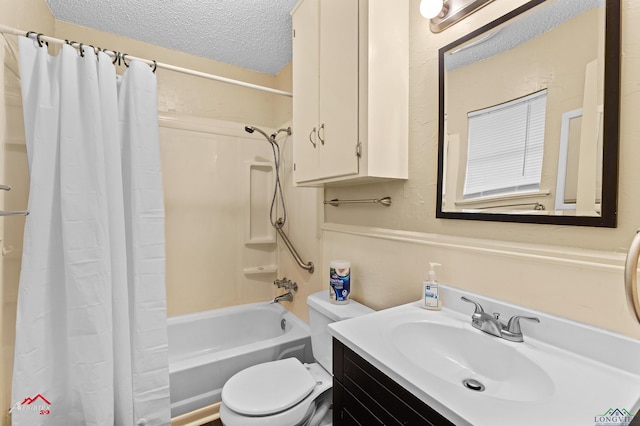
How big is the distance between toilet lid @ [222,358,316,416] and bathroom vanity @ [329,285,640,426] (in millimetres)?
349

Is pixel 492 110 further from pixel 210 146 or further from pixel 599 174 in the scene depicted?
pixel 210 146

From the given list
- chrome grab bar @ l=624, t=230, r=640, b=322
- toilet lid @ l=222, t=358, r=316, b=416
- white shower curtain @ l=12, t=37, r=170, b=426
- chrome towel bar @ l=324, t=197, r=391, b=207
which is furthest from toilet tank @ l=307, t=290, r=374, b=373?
chrome grab bar @ l=624, t=230, r=640, b=322

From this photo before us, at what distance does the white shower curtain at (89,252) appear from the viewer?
110 cm

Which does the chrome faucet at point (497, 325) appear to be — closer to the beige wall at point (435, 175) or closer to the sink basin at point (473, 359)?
the sink basin at point (473, 359)

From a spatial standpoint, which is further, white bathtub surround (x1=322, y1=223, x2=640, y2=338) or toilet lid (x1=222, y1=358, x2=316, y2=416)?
toilet lid (x1=222, y1=358, x2=316, y2=416)

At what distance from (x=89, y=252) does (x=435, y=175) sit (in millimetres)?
1467

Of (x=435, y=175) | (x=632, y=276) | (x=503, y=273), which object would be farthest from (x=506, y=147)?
(x=632, y=276)

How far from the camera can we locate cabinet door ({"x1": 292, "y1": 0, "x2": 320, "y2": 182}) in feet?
4.42

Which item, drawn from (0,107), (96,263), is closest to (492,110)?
(96,263)

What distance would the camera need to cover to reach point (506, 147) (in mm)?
910

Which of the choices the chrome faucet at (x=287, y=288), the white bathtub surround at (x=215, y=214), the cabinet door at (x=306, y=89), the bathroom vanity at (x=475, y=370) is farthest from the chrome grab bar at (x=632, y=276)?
the white bathtub surround at (x=215, y=214)

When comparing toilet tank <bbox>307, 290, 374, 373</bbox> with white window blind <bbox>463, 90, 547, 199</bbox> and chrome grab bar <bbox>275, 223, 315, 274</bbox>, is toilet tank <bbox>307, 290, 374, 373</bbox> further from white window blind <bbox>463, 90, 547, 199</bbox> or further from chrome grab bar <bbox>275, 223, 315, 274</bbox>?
white window blind <bbox>463, 90, 547, 199</bbox>

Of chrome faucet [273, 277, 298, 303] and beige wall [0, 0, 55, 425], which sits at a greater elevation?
beige wall [0, 0, 55, 425]

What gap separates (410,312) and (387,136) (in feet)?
2.28
